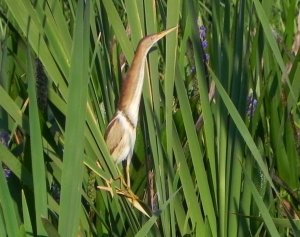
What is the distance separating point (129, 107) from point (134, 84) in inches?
1.4

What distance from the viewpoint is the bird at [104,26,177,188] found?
45.8 inches

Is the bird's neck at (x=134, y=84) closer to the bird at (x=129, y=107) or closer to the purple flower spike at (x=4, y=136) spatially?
the bird at (x=129, y=107)

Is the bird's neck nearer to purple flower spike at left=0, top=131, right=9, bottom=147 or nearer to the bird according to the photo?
the bird

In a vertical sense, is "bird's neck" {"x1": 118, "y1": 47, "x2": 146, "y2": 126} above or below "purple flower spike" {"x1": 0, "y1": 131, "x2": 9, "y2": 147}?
above

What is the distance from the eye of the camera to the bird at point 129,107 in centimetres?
116

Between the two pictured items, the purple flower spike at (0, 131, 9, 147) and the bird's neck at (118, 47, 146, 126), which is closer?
the bird's neck at (118, 47, 146, 126)

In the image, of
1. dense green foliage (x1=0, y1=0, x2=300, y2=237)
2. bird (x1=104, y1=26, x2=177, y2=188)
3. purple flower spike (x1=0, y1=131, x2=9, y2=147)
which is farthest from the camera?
purple flower spike (x1=0, y1=131, x2=9, y2=147)

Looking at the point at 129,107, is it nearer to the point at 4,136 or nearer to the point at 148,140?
the point at 148,140

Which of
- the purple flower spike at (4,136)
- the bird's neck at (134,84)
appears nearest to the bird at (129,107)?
the bird's neck at (134,84)

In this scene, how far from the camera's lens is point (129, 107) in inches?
46.7

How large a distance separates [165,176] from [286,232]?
0.85ft

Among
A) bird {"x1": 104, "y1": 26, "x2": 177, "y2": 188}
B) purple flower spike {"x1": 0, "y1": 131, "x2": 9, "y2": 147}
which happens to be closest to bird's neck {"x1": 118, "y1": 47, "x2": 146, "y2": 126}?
bird {"x1": 104, "y1": 26, "x2": 177, "y2": 188}

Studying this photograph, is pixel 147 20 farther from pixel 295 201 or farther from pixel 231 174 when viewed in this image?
pixel 295 201

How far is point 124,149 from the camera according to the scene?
1.30 metres
